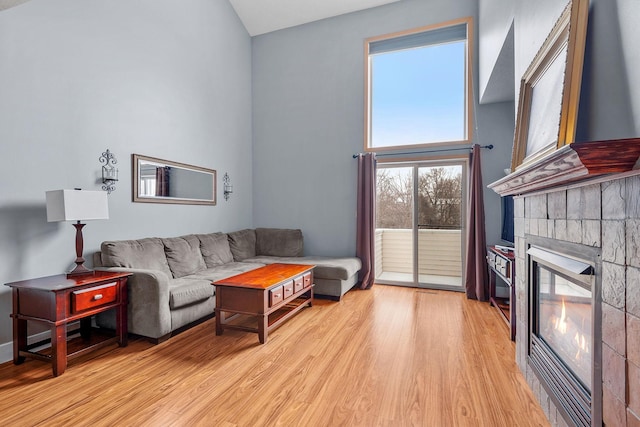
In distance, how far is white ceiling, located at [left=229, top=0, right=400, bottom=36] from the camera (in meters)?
4.75

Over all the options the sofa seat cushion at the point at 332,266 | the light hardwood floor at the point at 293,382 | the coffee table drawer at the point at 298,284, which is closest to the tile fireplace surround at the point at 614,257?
the light hardwood floor at the point at 293,382

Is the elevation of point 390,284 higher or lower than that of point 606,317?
lower

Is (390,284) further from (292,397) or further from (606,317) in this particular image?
(606,317)

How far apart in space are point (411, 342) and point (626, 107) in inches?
87.2

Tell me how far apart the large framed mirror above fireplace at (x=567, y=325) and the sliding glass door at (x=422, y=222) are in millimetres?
2506

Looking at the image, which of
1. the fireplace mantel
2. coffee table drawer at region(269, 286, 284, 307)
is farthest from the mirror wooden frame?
coffee table drawer at region(269, 286, 284, 307)

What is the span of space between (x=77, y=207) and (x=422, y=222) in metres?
4.05

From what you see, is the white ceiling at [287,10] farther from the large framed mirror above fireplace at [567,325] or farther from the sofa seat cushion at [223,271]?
the large framed mirror above fireplace at [567,325]

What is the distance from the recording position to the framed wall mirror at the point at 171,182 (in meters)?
3.44

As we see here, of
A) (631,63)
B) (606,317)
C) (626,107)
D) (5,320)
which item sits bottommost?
(5,320)

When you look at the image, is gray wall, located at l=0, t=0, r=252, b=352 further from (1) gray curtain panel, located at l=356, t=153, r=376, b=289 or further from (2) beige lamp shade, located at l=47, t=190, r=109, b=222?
(1) gray curtain panel, located at l=356, t=153, r=376, b=289

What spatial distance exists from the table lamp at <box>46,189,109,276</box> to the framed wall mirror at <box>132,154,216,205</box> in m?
0.82

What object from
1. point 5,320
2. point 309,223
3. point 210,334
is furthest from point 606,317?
point 309,223

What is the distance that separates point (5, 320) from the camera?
94.0 inches
